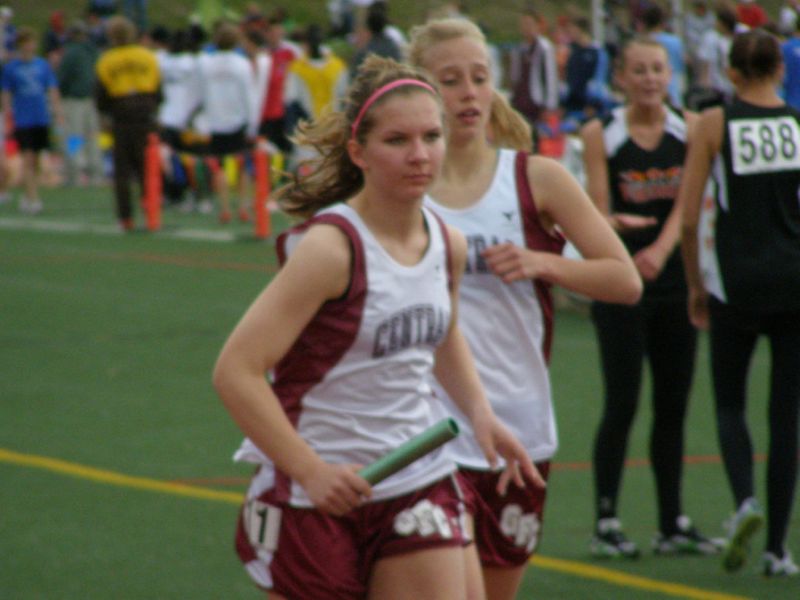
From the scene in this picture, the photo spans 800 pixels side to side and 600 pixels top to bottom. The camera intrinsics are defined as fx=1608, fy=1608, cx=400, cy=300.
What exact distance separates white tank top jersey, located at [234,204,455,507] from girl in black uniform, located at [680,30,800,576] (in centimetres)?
257

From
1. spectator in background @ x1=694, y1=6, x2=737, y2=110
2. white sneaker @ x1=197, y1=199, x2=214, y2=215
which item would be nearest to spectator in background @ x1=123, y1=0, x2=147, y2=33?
white sneaker @ x1=197, y1=199, x2=214, y2=215

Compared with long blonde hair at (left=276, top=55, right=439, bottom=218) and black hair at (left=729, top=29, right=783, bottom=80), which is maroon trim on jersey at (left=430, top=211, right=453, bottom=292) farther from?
black hair at (left=729, top=29, right=783, bottom=80)

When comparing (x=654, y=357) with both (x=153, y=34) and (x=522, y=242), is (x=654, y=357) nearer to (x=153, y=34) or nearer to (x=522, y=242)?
(x=522, y=242)

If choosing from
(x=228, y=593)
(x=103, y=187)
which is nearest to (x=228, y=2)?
(x=103, y=187)

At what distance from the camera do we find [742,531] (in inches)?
230

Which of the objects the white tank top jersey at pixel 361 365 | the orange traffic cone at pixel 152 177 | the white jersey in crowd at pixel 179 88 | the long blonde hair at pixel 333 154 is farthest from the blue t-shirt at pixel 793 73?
the white tank top jersey at pixel 361 365

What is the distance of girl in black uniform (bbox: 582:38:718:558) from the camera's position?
644 cm

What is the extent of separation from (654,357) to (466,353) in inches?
105

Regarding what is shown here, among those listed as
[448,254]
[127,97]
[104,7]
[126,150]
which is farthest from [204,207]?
[448,254]

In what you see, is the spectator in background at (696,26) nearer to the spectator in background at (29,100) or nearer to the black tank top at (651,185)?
the spectator in background at (29,100)

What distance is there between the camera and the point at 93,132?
2591 cm

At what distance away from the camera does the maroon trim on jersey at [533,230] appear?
4.52 metres

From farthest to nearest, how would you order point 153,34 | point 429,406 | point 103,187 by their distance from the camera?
point 103,187 → point 153,34 → point 429,406

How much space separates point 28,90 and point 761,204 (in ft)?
59.4
